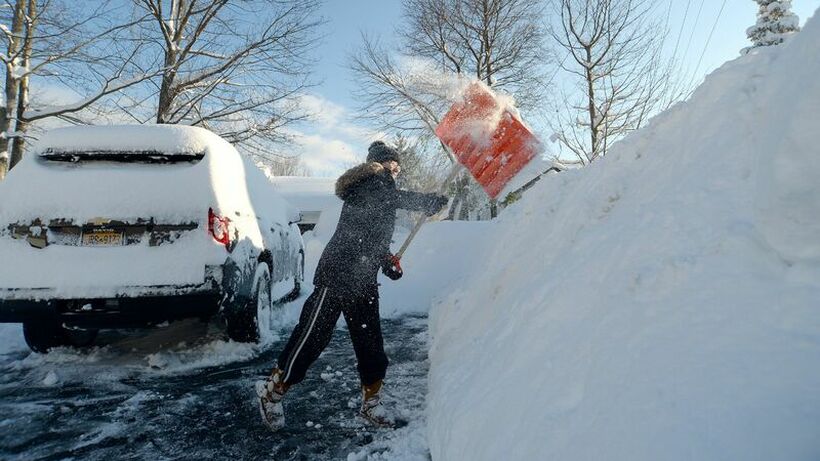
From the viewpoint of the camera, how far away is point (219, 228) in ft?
11.4

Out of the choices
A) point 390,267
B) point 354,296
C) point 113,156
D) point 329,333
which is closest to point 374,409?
point 329,333

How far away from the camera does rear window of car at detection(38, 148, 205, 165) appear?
3.48m

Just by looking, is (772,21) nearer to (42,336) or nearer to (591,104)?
(591,104)

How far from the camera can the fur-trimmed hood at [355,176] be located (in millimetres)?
2834

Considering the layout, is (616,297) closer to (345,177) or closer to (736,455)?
(736,455)

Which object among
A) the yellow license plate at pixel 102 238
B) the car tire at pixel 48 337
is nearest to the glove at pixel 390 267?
the yellow license plate at pixel 102 238

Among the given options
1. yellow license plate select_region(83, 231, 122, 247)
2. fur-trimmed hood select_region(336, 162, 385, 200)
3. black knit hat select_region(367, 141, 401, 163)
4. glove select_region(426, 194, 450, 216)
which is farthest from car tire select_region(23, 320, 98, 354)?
glove select_region(426, 194, 450, 216)

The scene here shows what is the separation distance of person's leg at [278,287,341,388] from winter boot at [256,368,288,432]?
3 centimetres

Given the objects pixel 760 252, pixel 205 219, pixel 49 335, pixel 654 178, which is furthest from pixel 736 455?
pixel 49 335

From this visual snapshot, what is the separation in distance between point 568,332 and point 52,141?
3817mm

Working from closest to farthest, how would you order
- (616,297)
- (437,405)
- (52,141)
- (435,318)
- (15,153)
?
1. (616,297)
2. (437,405)
3. (52,141)
4. (435,318)
5. (15,153)

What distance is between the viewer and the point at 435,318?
445 centimetres

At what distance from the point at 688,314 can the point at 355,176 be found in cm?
192

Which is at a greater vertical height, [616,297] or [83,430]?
[616,297]
